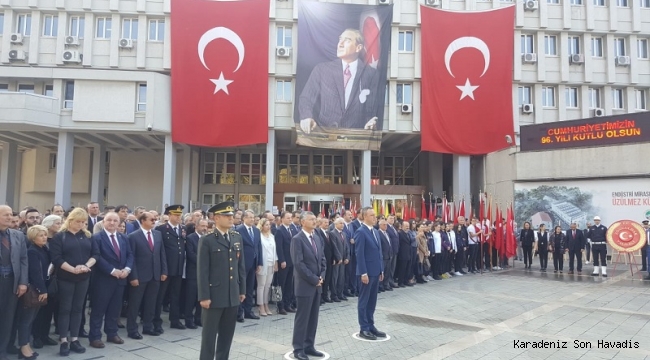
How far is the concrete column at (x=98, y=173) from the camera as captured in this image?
25.8 m

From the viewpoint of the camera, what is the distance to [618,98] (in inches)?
1064

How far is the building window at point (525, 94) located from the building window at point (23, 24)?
29320 mm

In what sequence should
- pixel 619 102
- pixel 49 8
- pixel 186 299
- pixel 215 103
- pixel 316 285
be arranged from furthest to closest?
Result: pixel 619 102
pixel 49 8
pixel 215 103
pixel 186 299
pixel 316 285

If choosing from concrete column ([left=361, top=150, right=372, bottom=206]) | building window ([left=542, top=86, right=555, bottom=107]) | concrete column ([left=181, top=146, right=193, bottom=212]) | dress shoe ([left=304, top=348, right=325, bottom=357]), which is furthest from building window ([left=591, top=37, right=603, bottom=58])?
dress shoe ([left=304, top=348, right=325, bottom=357])

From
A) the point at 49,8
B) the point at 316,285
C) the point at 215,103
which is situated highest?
the point at 49,8

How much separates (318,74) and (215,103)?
5.70 m

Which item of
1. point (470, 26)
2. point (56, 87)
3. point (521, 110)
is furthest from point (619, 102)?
point (56, 87)

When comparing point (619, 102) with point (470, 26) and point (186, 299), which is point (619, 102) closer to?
point (470, 26)

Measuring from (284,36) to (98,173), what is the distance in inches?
568

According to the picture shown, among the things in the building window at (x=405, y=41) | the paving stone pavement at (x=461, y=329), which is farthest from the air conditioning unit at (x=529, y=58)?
the paving stone pavement at (x=461, y=329)

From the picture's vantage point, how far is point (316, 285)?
208 inches

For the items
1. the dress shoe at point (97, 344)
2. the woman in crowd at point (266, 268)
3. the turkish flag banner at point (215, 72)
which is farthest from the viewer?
the turkish flag banner at point (215, 72)

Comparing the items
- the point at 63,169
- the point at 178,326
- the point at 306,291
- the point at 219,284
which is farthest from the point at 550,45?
the point at 63,169

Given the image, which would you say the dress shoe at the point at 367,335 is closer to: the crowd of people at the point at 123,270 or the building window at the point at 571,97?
the crowd of people at the point at 123,270
